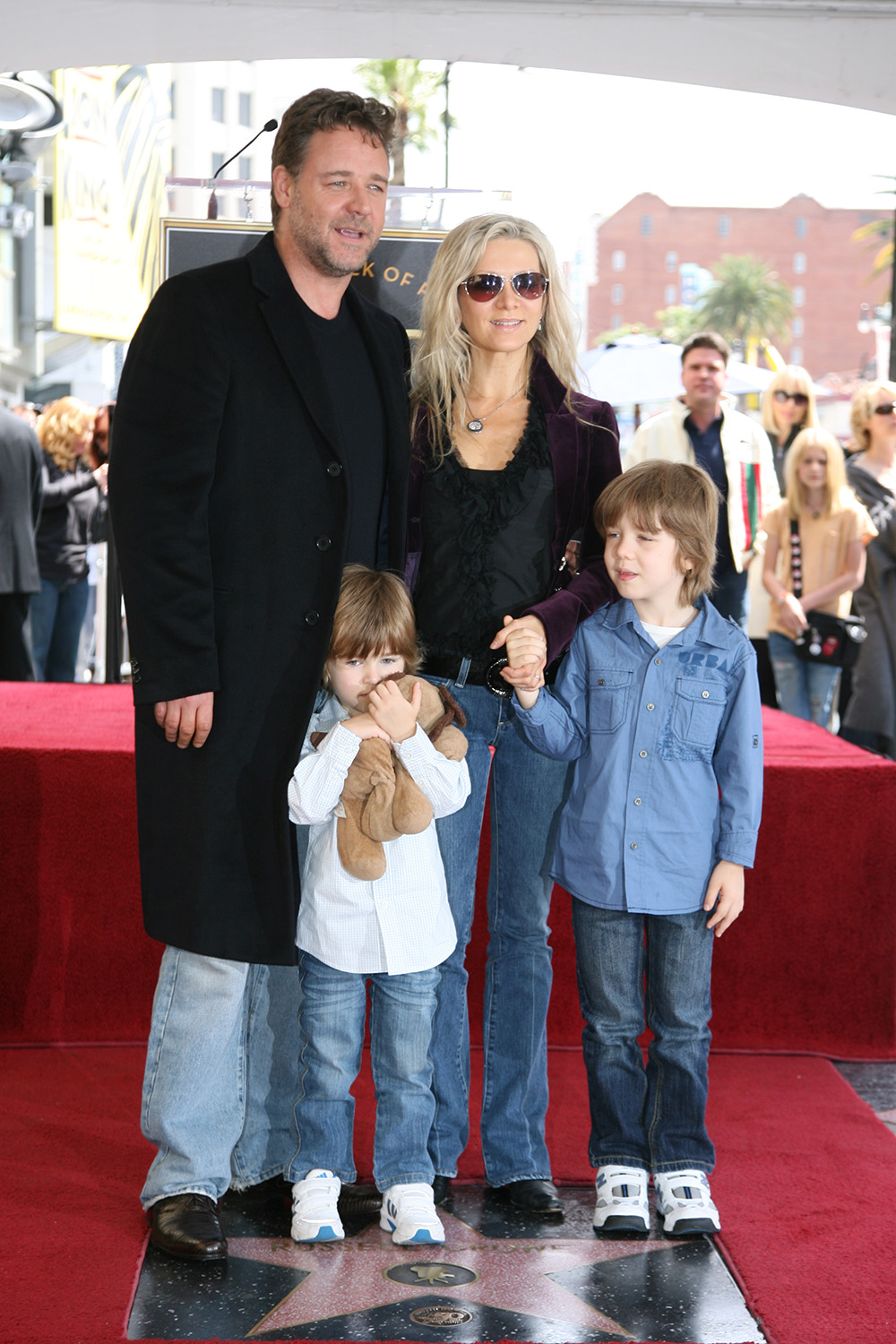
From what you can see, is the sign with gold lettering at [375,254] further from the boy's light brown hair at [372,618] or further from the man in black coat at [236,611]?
the boy's light brown hair at [372,618]

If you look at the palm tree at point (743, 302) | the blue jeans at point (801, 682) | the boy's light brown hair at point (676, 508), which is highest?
the palm tree at point (743, 302)

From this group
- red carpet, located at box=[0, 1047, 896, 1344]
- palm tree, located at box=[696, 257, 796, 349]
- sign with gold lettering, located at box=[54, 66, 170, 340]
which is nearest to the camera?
red carpet, located at box=[0, 1047, 896, 1344]

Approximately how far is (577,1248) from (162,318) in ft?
5.87

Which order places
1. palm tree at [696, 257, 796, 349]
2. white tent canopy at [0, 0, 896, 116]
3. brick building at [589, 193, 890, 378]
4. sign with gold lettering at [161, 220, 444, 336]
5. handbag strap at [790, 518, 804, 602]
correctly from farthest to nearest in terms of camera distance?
brick building at [589, 193, 890, 378] < palm tree at [696, 257, 796, 349] < handbag strap at [790, 518, 804, 602] < sign with gold lettering at [161, 220, 444, 336] < white tent canopy at [0, 0, 896, 116]

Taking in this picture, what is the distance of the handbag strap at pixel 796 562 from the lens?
5785mm

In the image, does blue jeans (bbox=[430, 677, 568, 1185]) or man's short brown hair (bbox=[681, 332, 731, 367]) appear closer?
blue jeans (bbox=[430, 677, 568, 1185])

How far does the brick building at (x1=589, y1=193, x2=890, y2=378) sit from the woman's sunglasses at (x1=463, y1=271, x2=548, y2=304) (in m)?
89.3

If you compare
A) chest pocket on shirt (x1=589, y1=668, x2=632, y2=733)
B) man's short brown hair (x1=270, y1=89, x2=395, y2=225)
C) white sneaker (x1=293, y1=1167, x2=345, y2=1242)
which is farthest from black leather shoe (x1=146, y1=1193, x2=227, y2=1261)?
man's short brown hair (x1=270, y1=89, x2=395, y2=225)

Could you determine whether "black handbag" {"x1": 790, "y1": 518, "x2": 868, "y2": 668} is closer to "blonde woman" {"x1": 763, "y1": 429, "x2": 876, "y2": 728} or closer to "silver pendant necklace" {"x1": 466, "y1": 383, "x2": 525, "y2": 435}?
"blonde woman" {"x1": 763, "y1": 429, "x2": 876, "y2": 728}

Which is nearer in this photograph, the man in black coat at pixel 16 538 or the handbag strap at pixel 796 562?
the man in black coat at pixel 16 538

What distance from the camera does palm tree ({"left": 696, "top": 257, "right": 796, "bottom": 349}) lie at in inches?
2726

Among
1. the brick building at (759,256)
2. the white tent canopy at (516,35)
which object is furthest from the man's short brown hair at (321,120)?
the brick building at (759,256)

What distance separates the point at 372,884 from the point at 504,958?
1.19 ft

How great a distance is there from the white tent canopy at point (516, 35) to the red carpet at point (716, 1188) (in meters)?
2.55
